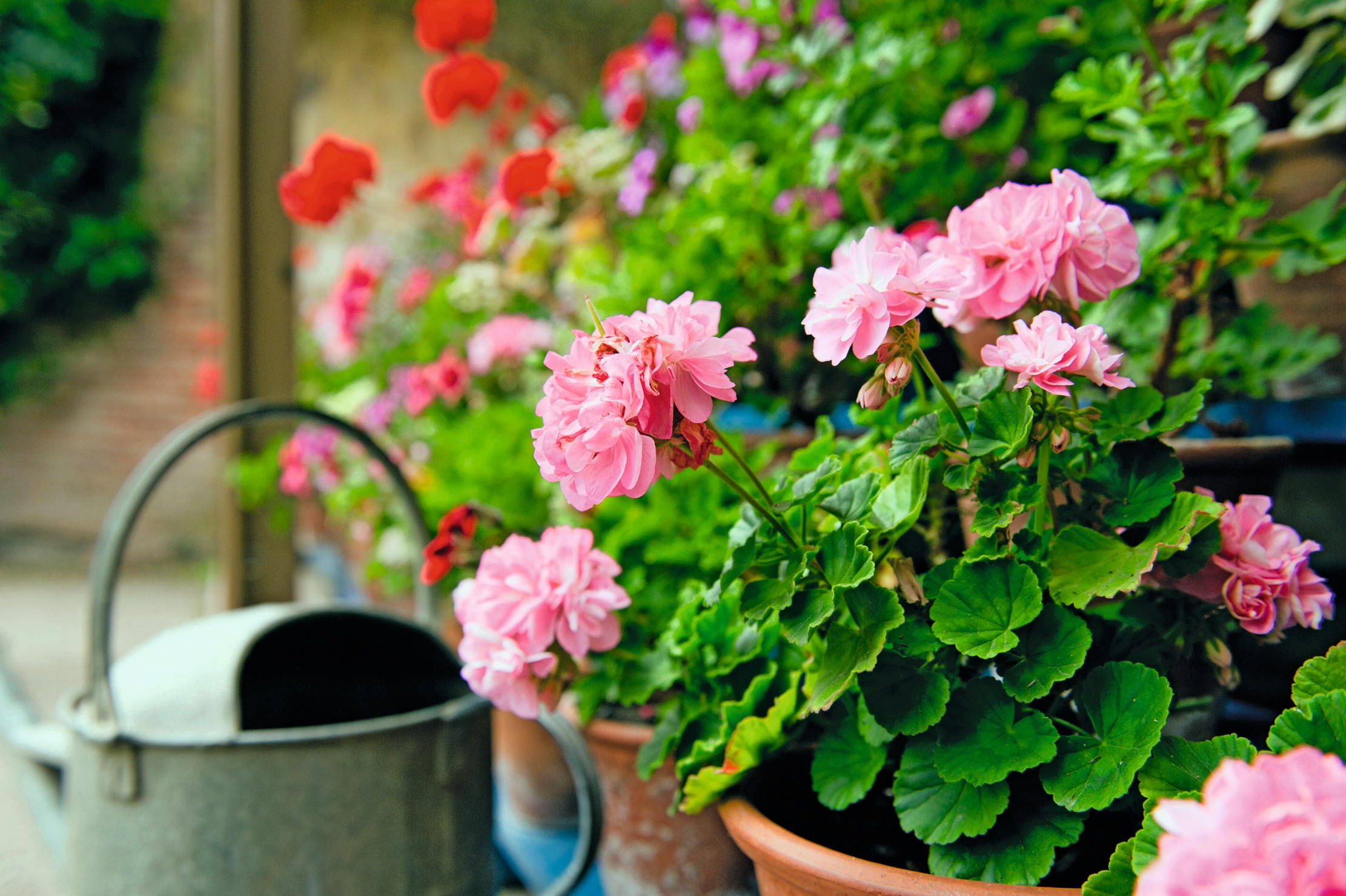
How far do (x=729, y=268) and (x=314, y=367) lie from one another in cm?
131

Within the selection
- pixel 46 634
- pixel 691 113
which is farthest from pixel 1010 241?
pixel 46 634

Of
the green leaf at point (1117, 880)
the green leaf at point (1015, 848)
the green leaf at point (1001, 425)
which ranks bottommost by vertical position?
the green leaf at point (1015, 848)

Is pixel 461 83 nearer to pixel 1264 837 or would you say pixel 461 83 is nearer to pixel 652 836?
pixel 652 836

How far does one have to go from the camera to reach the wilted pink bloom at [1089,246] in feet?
1.55

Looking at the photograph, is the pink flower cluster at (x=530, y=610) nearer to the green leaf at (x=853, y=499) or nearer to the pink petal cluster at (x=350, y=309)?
the green leaf at (x=853, y=499)

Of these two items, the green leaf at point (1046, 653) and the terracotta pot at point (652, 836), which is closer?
the green leaf at point (1046, 653)

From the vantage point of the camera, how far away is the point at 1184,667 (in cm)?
60

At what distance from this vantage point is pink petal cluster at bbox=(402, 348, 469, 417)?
4.25 ft

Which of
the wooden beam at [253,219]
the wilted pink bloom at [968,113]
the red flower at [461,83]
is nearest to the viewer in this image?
the wilted pink bloom at [968,113]

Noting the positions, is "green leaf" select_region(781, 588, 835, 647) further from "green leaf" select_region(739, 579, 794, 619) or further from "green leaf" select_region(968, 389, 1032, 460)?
"green leaf" select_region(968, 389, 1032, 460)

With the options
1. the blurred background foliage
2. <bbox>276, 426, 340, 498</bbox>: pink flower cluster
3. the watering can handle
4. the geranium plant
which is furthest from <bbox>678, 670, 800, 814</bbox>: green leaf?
the blurred background foliage

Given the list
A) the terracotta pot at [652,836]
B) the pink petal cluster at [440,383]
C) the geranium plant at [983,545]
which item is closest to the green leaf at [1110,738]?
the geranium plant at [983,545]

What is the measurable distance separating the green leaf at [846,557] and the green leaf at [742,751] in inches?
4.7

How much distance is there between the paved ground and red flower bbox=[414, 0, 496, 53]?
108 centimetres
